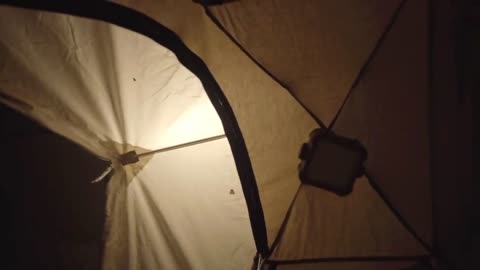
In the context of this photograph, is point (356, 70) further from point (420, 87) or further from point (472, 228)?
point (472, 228)

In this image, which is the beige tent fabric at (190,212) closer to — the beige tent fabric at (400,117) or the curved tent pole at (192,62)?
the curved tent pole at (192,62)

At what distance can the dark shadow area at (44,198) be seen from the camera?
1.55 metres

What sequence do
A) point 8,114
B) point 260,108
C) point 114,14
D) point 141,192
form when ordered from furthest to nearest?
point 8,114 → point 141,192 → point 260,108 → point 114,14

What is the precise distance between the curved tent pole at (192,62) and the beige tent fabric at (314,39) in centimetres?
15

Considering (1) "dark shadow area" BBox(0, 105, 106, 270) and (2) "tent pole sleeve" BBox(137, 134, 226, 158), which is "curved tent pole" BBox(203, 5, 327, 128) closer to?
(2) "tent pole sleeve" BBox(137, 134, 226, 158)

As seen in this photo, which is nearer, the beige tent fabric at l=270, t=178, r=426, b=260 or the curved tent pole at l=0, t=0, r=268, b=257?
the curved tent pole at l=0, t=0, r=268, b=257

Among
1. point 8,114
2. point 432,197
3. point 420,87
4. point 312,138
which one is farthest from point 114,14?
point 432,197

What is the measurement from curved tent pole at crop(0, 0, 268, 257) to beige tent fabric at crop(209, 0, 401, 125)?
0.15m

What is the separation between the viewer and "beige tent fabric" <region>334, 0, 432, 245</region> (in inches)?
45.7

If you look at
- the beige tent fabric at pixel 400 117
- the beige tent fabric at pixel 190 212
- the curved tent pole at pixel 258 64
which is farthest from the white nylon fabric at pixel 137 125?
the beige tent fabric at pixel 400 117

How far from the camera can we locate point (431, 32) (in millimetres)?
1248

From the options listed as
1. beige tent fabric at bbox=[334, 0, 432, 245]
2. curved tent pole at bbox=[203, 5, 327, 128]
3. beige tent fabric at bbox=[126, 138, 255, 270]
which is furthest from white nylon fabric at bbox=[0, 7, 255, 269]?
beige tent fabric at bbox=[334, 0, 432, 245]

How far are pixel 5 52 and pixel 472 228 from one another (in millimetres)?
1871

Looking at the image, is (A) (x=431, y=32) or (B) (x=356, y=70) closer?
(B) (x=356, y=70)
